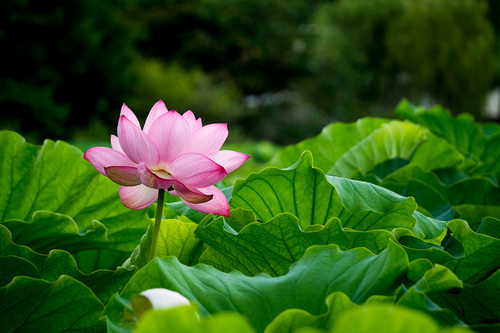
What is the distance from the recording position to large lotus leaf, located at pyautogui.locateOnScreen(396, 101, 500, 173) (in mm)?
1301

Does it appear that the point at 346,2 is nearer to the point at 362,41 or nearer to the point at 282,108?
the point at 362,41

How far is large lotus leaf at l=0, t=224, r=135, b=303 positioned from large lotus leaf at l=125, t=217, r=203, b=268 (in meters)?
0.05

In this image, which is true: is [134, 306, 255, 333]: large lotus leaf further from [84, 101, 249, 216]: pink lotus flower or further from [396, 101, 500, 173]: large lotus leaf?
[396, 101, 500, 173]: large lotus leaf

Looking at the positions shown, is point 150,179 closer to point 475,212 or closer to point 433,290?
point 433,290

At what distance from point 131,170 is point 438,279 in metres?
0.30

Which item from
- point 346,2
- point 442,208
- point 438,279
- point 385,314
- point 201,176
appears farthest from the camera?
point 346,2

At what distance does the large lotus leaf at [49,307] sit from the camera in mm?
489

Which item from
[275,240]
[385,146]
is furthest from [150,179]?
[385,146]

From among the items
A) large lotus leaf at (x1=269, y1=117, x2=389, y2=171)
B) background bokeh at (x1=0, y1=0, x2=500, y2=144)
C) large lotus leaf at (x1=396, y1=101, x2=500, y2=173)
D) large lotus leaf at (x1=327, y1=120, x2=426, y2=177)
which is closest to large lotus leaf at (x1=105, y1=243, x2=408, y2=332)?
large lotus leaf at (x1=327, y1=120, x2=426, y2=177)

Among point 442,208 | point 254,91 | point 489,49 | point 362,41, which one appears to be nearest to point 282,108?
point 254,91

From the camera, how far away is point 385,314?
0.28 metres

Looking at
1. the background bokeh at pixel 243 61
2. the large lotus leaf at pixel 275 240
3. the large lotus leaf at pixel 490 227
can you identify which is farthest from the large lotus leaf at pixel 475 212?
the background bokeh at pixel 243 61

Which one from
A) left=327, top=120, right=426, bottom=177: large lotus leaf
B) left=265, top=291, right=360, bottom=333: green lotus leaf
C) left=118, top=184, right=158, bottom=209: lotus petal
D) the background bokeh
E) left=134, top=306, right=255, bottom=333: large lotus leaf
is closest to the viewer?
left=134, top=306, right=255, bottom=333: large lotus leaf

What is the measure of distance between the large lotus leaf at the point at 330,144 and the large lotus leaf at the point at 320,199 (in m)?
0.44
